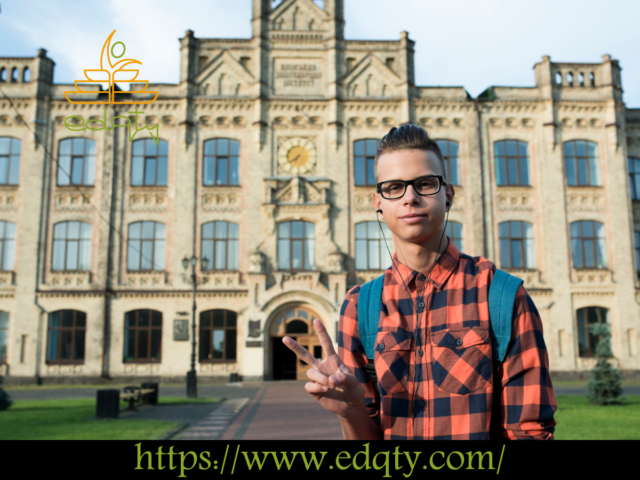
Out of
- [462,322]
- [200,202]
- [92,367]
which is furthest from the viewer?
[200,202]

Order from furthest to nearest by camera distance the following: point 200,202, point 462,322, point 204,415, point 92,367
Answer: point 200,202, point 92,367, point 204,415, point 462,322

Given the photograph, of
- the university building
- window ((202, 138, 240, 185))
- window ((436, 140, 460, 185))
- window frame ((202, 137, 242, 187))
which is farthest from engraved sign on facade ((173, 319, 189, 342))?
window ((436, 140, 460, 185))

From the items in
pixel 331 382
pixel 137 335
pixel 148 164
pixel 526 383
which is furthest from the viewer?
pixel 148 164

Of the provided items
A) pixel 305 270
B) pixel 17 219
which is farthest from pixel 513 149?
pixel 17 219

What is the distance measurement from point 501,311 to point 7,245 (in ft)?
95.9

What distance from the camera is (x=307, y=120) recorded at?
27.7 metres

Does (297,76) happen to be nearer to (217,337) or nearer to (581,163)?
(217,337)

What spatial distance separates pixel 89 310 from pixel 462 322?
2645 cm

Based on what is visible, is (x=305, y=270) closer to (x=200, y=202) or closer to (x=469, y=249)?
(x=200, y=202)

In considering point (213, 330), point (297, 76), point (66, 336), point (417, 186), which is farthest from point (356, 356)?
point (297, 76)

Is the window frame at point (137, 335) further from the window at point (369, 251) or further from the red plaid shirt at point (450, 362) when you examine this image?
the red plaid shirt at point (450, 362)

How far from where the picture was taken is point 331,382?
1678mm

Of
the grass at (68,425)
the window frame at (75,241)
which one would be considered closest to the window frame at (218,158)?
the window frame at (75,241)

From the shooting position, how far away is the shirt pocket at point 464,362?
72.4 inches
